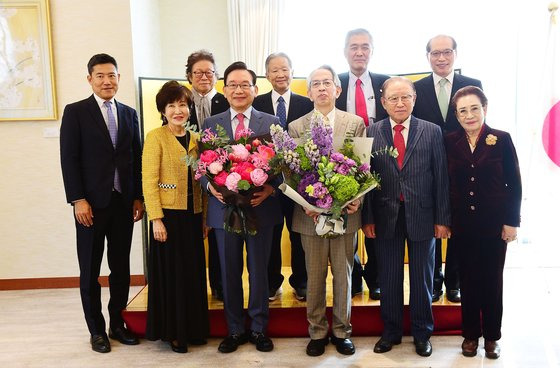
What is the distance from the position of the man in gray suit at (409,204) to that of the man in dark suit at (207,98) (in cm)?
110

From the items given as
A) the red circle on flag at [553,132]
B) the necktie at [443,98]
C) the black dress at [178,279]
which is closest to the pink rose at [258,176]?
the black dress at [178,279]

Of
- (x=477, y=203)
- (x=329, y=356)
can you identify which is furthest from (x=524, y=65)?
(x=329, y=356)

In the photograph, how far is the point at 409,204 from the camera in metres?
2.73

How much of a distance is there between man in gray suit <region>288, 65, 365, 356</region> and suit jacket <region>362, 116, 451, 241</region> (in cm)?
17

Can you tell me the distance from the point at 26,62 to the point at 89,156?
195 centimetres

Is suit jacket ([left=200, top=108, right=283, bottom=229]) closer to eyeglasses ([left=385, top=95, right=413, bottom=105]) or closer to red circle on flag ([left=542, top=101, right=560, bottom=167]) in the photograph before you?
eyeglasses ([left=385, top=95, right=413, bottom=105])

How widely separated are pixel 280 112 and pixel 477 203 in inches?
53.7

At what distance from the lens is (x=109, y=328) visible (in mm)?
3297

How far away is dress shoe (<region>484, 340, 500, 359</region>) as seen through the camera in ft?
9.18

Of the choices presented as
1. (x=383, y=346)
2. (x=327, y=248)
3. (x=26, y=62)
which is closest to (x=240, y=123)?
(x=327, y=248)

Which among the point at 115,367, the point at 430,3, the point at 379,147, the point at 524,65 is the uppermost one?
the point at 430,3

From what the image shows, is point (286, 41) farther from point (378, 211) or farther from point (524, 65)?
point (378, 211)

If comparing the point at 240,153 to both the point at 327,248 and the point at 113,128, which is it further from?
the point at 113,128

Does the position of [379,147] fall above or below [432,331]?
above
